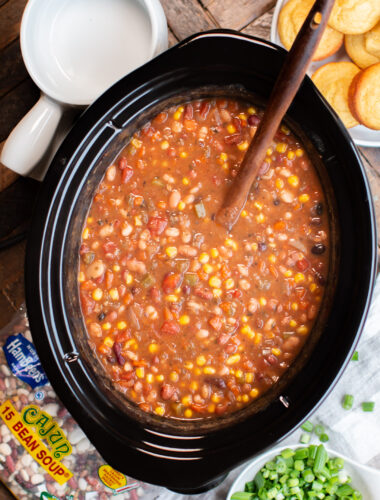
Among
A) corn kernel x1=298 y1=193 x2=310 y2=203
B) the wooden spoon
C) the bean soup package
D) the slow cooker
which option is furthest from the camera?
the bean soup package

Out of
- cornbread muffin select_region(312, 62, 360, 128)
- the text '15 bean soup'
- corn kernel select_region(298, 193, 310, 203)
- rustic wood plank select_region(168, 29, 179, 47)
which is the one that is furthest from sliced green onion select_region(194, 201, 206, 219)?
rustic wood plank select_region(168, 29, 179, 47)

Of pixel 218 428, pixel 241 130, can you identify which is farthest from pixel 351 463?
pixel 241 130

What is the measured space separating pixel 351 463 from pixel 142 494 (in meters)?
0.84

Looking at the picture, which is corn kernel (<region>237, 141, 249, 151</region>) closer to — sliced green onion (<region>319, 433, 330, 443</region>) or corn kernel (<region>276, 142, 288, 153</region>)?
corn kernel (<region>276, 142, 288, 153</region>)

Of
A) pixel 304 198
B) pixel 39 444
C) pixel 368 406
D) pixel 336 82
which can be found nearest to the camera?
pixel 304 198

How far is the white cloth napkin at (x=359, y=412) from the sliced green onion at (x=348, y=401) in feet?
0.05

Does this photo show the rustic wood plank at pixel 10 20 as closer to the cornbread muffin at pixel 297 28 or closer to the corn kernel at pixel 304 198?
the cornbread muffin at pixel 297 28

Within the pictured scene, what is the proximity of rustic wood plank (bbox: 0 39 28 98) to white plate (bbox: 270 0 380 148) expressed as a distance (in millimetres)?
1061

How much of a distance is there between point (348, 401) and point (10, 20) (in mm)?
2082

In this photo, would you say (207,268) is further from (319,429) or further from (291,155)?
(319,429)

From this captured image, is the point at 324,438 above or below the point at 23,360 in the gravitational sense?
below

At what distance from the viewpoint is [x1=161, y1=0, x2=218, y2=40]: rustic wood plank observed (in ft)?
7.02

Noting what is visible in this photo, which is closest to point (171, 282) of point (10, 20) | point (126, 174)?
point (126, 174)

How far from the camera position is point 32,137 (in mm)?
2027
